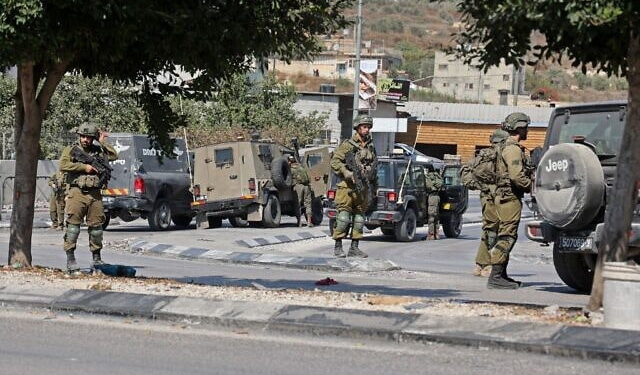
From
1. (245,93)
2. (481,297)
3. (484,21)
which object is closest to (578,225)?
(481,297)

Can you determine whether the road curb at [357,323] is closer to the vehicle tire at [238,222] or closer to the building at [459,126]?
the vehicle tire at [238,222]

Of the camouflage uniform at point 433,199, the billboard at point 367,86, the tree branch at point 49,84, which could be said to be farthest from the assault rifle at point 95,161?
the billboard at point 367,86

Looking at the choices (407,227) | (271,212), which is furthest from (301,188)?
(407,227)

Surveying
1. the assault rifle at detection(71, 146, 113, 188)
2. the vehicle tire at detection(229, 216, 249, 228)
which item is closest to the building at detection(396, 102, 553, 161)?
the vehicle tire at detection(229, 216, 249, 228)

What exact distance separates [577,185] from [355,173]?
4.58 m

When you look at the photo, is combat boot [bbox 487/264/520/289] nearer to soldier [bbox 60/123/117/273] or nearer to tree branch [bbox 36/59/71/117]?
soldier [bbox 60/123/117/273]

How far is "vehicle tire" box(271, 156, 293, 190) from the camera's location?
28.6 metres

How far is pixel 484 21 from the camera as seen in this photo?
8.83m

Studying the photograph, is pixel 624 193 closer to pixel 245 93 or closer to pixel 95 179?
pixel 95 179

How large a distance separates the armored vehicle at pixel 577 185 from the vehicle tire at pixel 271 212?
14.5 meters

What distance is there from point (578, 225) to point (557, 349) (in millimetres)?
4701

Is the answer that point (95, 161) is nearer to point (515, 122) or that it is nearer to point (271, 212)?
point (515, 122)

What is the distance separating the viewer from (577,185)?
12.0m

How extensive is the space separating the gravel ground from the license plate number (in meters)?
2.65
